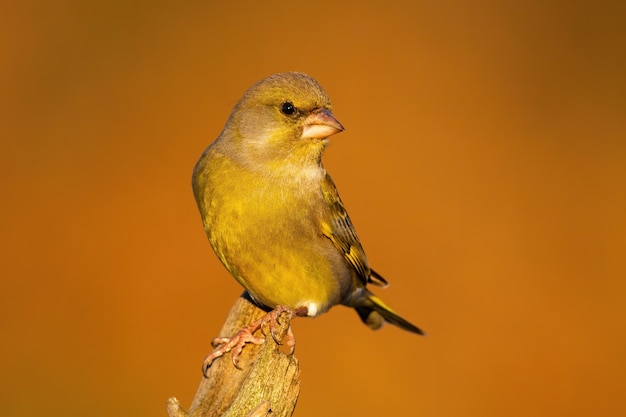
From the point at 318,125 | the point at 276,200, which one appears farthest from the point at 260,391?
the point at 318,125

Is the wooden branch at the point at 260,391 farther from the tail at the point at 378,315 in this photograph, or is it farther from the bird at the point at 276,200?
the tail at the point at 378,315

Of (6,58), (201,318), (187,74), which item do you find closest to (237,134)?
(201,318)

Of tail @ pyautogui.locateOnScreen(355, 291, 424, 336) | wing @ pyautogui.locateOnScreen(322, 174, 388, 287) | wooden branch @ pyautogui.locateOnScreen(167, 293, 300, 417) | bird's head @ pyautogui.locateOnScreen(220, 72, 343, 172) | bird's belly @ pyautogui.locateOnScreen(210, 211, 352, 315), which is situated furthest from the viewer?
tail @ pyautogui.locateOnScreen(355, 291, 424, 336)

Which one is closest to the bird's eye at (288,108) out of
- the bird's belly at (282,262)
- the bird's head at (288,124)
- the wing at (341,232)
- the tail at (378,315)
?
the bird's head at (288,124)

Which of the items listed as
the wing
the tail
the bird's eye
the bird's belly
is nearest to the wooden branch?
the bird's belly

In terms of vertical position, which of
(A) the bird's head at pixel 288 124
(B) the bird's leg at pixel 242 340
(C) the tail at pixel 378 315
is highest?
(A) the bird's head at pixel 288 124

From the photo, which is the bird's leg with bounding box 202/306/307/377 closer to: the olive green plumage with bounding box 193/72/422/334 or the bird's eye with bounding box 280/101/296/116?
the olive green plumage with bounding box 193/72/422/334

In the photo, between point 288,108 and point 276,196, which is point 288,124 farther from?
point 276,196
